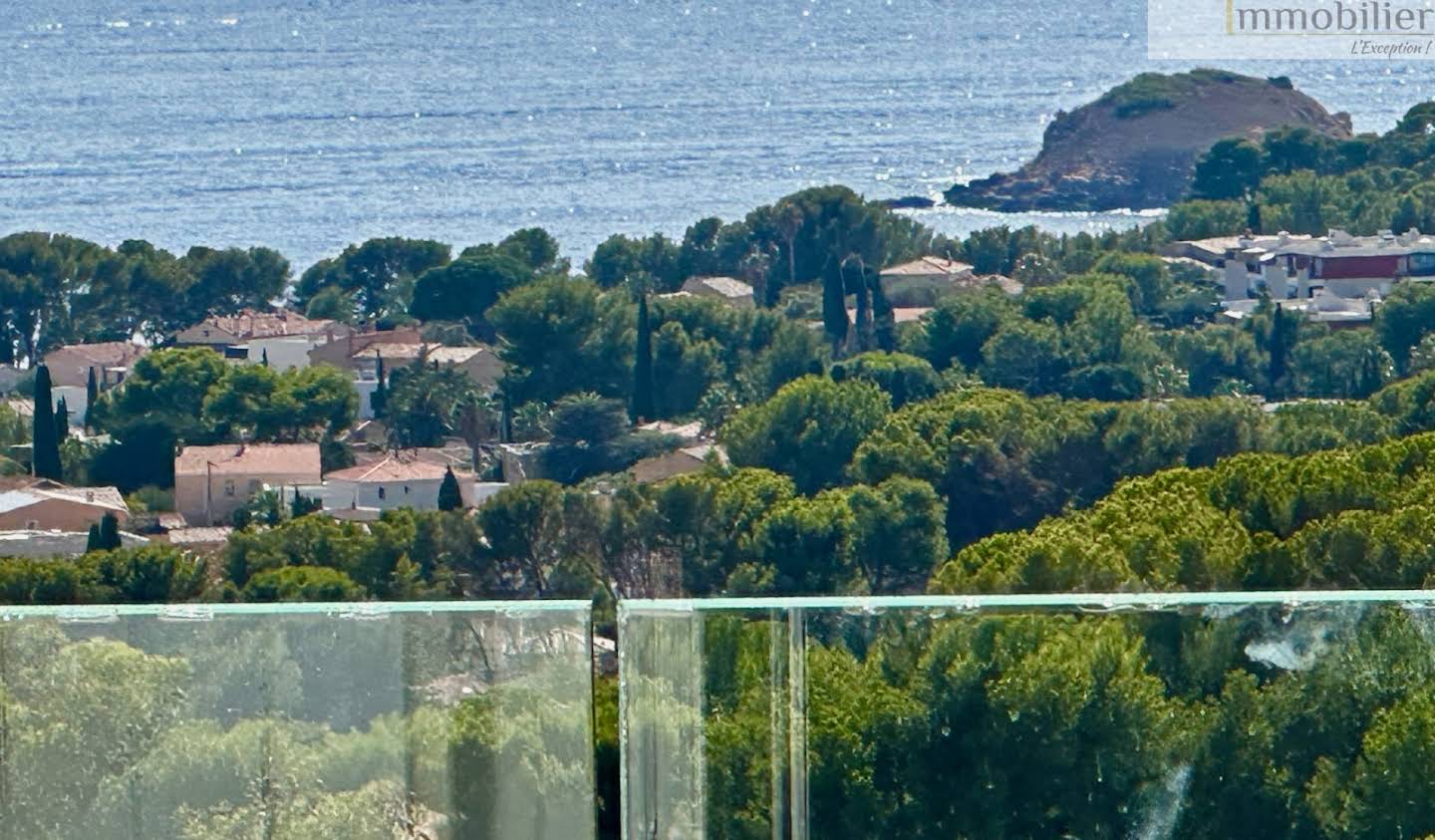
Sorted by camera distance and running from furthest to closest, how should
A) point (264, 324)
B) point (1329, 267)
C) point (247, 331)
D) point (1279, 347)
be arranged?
point (264, 324) < point (247, 331) < point (1329, 267) < point (1279, 347)

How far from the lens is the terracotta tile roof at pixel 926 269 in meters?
41.1

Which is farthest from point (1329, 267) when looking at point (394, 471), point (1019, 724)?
point (1019, 724)

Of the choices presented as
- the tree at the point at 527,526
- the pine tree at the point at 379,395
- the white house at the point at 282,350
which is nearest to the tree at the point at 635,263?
the white house at the point at 282,350

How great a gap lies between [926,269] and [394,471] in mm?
15506

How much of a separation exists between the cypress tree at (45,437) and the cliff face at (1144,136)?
30.1m

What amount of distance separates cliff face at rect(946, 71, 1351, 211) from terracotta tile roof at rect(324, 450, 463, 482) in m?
28.6

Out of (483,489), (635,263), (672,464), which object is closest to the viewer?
(483,489)

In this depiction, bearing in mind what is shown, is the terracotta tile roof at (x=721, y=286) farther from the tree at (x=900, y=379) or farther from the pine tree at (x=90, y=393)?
the pine tree at (x=90, y=393)

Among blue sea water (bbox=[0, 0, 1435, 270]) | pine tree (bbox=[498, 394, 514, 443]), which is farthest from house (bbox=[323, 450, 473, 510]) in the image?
blue sea water (bbox=[0, 0, 1435, 270])

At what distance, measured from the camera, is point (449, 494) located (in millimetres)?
24469

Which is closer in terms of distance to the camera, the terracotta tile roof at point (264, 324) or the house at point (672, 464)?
the house at point (672, 464)

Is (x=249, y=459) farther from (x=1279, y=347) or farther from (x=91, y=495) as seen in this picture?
(x=1279, y=347)

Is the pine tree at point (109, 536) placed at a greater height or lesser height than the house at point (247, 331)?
greater

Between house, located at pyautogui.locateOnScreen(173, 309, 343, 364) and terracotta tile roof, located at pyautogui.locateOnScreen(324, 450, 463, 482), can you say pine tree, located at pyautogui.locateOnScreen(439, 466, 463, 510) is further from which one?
house, located at pyautogui.locateOnScreen(173, 309, 343, 364)
